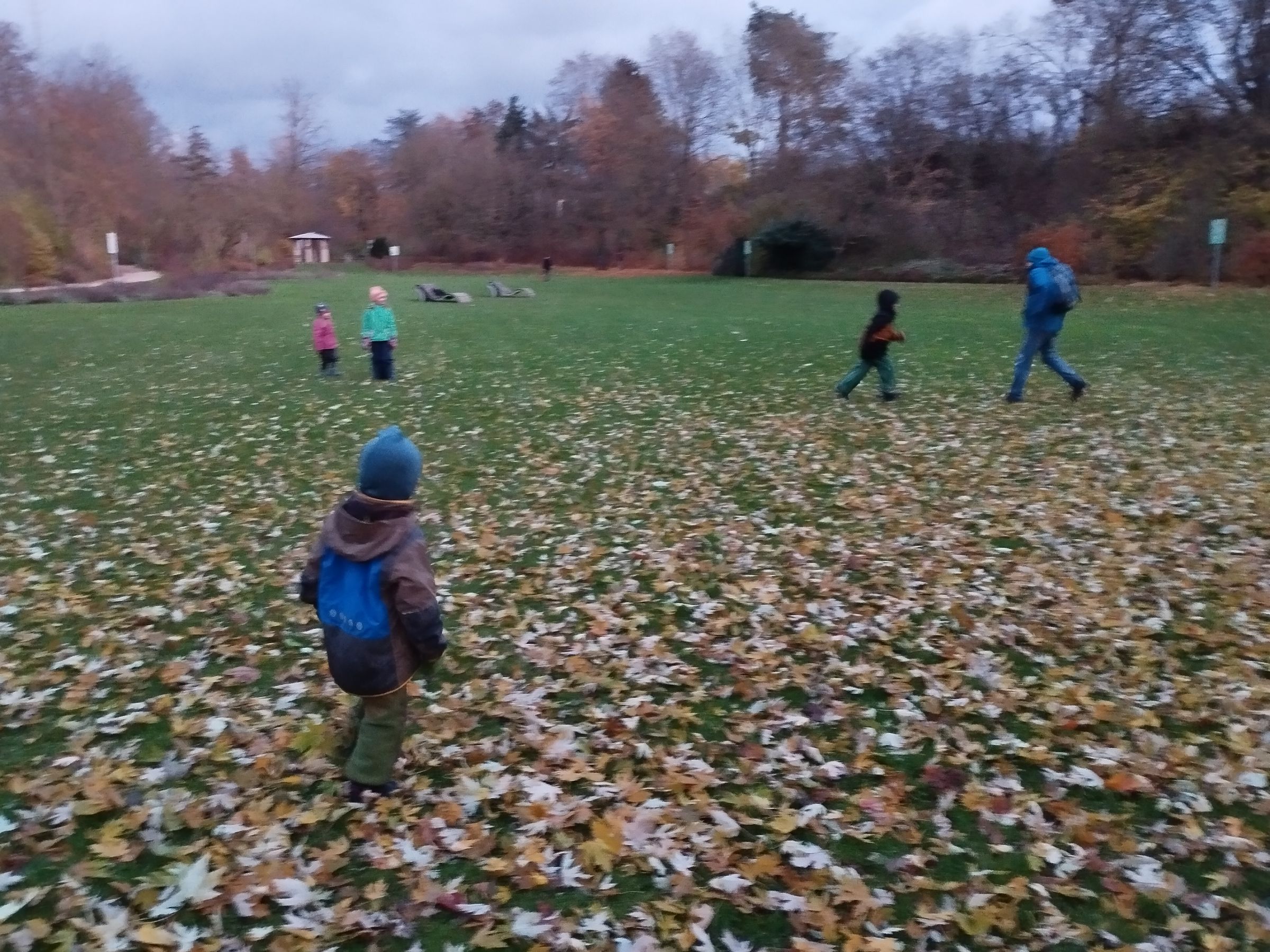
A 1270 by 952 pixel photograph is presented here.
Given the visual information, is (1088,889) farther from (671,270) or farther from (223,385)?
(671,270)

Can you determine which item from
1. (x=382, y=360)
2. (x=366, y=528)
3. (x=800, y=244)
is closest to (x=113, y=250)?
(x=800, y=244)

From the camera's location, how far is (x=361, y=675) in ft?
12.8

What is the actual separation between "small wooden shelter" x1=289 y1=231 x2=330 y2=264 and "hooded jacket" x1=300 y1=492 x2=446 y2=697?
80353mm

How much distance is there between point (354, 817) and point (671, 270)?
57140 mm

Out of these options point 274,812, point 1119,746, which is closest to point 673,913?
point 274,812

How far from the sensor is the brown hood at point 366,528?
3.82m

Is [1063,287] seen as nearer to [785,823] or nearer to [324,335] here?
[785,823]

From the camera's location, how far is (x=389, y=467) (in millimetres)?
3779

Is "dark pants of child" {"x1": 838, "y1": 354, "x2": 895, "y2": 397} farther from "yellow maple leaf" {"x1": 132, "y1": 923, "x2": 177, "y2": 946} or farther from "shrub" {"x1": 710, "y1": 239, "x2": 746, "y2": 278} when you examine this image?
"shrub" {"x1": 710, "y1": 239, "x2": 746, "y2": 278}

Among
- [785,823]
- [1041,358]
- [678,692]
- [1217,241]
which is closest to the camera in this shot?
[785,823]

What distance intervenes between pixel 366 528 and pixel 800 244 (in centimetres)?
4546

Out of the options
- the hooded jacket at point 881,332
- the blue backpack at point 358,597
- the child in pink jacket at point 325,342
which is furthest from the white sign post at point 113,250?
the blue backpack at point 358,597

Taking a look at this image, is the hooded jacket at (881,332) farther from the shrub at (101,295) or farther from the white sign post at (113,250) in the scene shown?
the white sign post at (113,250)

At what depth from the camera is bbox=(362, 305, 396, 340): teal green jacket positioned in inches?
593
